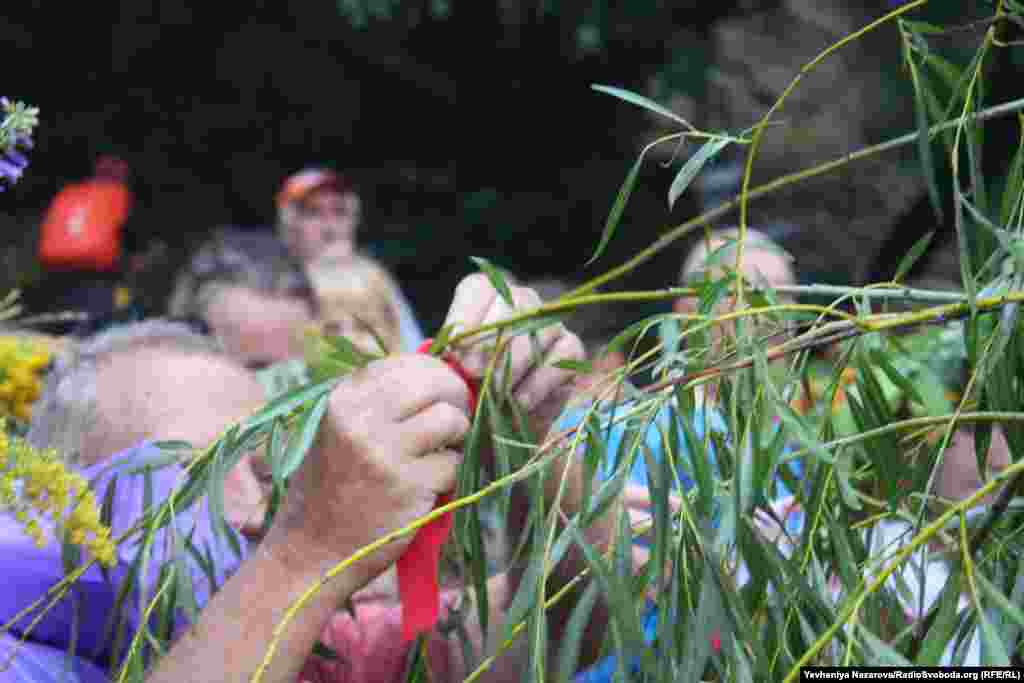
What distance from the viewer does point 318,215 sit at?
4547 mm

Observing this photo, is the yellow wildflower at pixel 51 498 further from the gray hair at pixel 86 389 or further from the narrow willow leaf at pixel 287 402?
the gray hair at pixel 86 389

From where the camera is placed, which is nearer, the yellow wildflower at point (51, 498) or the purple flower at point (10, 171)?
the yellow wildflower at point (51, 498)

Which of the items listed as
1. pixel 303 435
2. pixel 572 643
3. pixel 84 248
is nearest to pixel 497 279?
pixel 303 435

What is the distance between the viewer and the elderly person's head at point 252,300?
129 inches

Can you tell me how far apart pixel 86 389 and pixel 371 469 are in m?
0.81

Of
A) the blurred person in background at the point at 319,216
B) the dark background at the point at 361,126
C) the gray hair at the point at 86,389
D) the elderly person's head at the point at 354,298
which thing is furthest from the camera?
the dark background at the point at 361,126

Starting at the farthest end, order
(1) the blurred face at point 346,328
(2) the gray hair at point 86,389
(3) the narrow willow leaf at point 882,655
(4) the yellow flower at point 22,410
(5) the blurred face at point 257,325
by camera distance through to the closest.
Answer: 1. (1) the blurred face at point 346,328
2. (5) the blurred face at point 257,325
3. (4) the yellow flower at point 22,410
4. (2) the gray hair at point 86,389
5. (3) the narrow willow leaf at point 882,655

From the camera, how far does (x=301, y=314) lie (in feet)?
11.1

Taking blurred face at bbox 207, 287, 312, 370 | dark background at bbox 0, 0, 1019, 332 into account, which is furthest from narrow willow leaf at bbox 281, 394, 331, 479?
dark background at bbox 0, 0, 1019, 332

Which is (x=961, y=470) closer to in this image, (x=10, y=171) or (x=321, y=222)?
(x=10, y=171)

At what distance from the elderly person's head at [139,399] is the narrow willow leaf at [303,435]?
438mm

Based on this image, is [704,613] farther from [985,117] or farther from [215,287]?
[215,287]

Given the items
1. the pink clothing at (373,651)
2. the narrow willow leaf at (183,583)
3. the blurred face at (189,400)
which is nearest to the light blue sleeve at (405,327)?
the blurred face at (189,400)

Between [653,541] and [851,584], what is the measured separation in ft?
0.52
